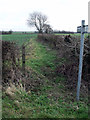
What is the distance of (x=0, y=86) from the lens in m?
4.71

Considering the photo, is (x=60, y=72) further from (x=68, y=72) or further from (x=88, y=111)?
(x=88, y=111)

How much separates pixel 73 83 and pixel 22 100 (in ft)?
10.2

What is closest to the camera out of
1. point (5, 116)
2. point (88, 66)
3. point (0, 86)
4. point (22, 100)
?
point (5, 116)

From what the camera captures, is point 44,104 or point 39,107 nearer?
point 39,107

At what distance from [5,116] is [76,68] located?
4897 millimetres

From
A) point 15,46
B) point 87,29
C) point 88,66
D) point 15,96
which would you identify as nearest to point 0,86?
point 15,96

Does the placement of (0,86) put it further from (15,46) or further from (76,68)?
(76,68)

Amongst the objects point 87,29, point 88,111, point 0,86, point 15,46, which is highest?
point 87,29

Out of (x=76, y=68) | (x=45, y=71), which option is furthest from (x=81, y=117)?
(x=45, y=71)

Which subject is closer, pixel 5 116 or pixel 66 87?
pixel 5 116

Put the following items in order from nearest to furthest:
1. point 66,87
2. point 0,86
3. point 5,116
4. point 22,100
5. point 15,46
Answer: point 5,116 < point 22,100 < point 0,86 < point 15,46 < point 66,87

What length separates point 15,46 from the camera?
582 centimetres

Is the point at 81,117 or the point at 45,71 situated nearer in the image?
the point at 81,117

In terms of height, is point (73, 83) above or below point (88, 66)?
below
